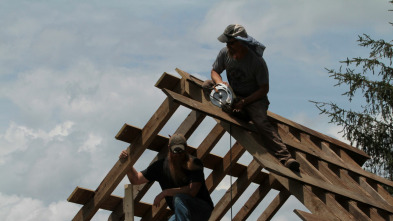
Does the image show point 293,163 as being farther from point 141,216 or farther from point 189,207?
point 141,216

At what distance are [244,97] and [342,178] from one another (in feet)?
6.18

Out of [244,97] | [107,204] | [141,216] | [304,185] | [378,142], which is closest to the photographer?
[304,185]

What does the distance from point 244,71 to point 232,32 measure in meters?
0.44

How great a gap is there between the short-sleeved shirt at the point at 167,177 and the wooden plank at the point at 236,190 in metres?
1.95

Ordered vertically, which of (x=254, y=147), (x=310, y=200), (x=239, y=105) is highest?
(x=239, y=105)

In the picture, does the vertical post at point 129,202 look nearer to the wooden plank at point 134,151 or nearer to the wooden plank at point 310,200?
the wooden plank at point 134,151

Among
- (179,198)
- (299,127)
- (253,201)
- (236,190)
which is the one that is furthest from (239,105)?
(253,201)

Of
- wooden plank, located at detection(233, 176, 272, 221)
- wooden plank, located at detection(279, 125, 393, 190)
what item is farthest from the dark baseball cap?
wooden plank, located at detection(233, 176, 272, 221)

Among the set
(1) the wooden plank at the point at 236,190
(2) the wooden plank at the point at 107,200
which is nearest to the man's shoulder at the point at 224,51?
(2) the wooden plank at the point at 107,200

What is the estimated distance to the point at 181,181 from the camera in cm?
767

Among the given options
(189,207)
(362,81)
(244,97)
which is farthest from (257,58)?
(362,81)

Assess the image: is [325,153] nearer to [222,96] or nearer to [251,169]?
[251,169]

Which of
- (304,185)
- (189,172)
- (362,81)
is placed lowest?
(304,185)

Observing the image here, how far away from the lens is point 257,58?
7695 mm
